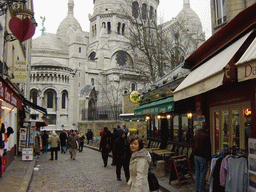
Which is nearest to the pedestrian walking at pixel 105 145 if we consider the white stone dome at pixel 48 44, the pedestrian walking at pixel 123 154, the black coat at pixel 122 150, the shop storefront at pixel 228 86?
the pedestrian walking at pixel 123 154

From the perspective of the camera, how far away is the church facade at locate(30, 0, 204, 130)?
45438mm

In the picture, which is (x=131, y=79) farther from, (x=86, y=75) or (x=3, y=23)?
(x=3, y=23)

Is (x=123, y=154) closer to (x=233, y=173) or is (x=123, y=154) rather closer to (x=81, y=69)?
(x=233, y=173)

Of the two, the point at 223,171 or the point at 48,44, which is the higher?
the point at 48,44

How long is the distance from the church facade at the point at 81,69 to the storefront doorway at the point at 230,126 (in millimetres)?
29877

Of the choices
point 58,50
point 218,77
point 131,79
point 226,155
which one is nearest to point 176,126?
point 226,155

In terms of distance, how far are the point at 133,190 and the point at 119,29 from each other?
181 feet

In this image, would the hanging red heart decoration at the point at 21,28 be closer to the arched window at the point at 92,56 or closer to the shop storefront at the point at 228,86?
the shop storefront at the point at 228,86

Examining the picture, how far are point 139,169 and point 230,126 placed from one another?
12.1 feet

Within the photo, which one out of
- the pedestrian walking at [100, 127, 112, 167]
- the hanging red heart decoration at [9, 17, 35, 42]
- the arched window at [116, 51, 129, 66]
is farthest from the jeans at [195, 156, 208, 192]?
the arched window at [116, 51, 129, 66]

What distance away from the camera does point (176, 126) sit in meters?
11.3

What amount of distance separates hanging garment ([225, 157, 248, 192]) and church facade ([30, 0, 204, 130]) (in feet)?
106

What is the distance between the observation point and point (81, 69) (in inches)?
Result: 1969

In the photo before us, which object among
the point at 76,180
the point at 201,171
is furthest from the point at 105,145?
the point at 201,171
